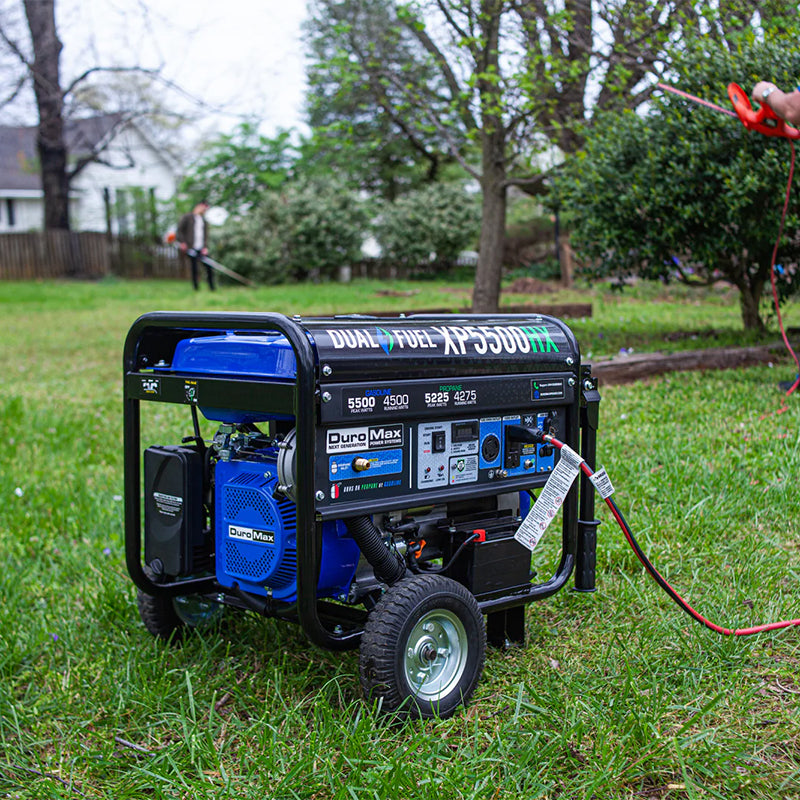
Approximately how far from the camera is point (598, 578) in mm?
3533

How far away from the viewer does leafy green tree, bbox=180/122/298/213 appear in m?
29.5

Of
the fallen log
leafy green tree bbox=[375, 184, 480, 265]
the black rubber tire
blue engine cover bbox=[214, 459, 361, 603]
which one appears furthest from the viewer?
leafy green tree bbox=[375, 184, 480, 265]

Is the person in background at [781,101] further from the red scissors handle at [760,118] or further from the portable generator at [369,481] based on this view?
the portable generator at [369,481]

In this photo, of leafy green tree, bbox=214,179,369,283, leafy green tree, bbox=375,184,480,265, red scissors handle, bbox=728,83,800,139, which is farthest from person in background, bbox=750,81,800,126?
leafy green tree, bbox=375,184,480,265

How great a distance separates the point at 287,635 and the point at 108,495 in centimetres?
216

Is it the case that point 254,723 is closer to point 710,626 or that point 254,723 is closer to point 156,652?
point 156,652

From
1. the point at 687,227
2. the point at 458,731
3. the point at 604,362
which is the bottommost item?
the point at 458,731

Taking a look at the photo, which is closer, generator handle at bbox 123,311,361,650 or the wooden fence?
generator handle at bbox 123,311,361,650

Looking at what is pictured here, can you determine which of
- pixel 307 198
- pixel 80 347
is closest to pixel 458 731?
pixel 80 347

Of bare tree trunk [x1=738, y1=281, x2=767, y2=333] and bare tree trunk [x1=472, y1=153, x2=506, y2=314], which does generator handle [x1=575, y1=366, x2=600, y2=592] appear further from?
bare tree trunk [x1=472, y1=153, x2=506, y2=314]

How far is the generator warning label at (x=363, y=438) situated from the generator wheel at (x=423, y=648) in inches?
15.6

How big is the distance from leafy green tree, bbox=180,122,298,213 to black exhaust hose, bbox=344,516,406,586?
1089 inches

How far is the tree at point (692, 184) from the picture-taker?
6.67 m

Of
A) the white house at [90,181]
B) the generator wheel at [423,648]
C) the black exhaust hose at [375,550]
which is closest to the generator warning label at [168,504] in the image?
the black exhaust hose at [375,550]
